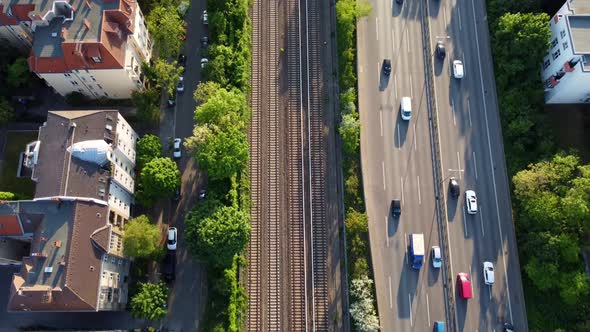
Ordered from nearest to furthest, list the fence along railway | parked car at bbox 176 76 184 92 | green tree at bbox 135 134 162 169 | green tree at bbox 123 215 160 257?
green tree at bbox 123 215 160 257 → the fence along railway → green tree at bbox 135 134 162 169 → parked car at bbox 176 76 184 92

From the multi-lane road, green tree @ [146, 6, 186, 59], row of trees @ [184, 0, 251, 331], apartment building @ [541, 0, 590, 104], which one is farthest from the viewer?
green tree @ [146, 6, 186, 59]

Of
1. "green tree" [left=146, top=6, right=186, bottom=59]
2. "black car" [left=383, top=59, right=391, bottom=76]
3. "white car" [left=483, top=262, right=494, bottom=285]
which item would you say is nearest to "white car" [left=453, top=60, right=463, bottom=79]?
"black car" [left=383, top=59, right=391, bottom=76]

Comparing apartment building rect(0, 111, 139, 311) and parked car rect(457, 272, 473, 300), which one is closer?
apartment building rect(0, 111, 139, 311)

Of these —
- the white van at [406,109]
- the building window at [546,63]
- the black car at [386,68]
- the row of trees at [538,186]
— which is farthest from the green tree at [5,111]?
the building window at [546,63]

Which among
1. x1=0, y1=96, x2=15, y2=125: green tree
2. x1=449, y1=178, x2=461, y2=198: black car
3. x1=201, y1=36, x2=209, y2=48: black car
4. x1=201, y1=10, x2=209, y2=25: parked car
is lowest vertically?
x1=449, y1=178, x2=461, y2=198: black car

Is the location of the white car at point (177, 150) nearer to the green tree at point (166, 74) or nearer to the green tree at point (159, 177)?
the green tree at point (159, 177)

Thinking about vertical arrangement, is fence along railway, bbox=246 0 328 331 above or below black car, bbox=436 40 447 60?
below

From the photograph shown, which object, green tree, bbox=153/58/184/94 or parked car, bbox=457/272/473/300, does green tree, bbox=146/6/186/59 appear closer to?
green tree, bbox=153/58/184/94
